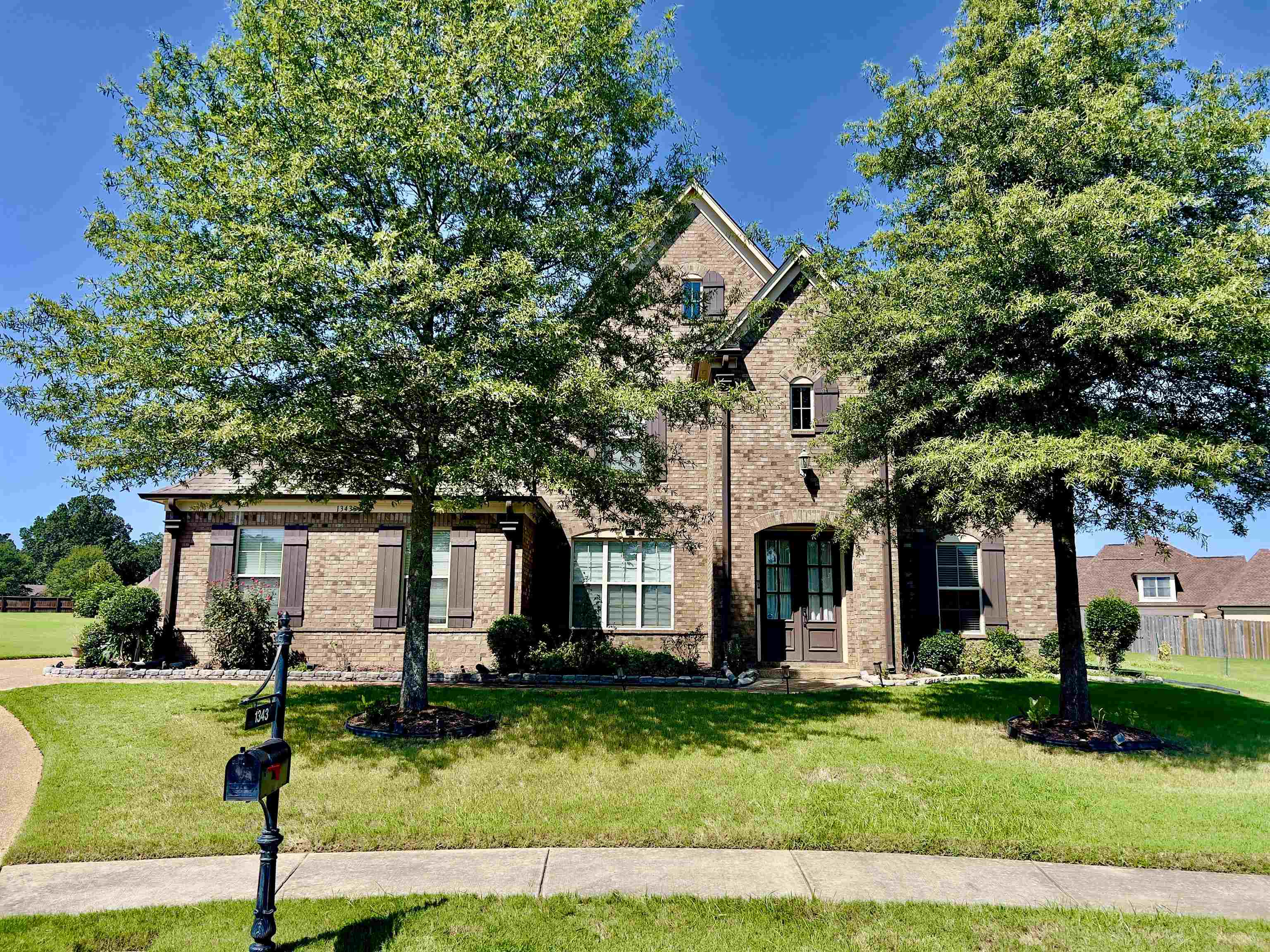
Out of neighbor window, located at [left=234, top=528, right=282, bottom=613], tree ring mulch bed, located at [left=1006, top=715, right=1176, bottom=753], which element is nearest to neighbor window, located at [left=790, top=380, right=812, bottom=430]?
tree ring mulch bed, located at [left=1006, top=715, right=1176, bottom=753]

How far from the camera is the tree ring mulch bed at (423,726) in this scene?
9.76m

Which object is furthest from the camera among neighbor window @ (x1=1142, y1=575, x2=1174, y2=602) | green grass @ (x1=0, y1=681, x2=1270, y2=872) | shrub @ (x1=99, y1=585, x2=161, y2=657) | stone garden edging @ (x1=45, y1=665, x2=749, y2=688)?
neighbor window @ (x1=1142, y1=575, x2=1174, y2=602)

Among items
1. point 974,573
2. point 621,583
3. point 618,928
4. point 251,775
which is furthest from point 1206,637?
point 251,775

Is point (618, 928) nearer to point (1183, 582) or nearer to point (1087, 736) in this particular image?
point (1087, 736)

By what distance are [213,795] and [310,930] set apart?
3.53m

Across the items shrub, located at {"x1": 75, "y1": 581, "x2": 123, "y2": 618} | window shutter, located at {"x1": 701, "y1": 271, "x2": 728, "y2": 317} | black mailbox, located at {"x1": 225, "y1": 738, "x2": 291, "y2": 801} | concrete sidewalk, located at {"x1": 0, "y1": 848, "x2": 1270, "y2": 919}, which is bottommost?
concrete sidewalk, located at {"x1": 0, "y1": 848, "x2": 1270, "y2": 919}

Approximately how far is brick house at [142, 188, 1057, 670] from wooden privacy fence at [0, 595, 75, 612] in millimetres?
41835

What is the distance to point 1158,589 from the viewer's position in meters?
40.9

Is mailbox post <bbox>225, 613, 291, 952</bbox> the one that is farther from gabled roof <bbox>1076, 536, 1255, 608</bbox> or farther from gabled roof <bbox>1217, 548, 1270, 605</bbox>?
gabled roof <bbox>1217, 548, 1270, 605</bbox>

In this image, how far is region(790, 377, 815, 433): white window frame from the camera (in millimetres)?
17391

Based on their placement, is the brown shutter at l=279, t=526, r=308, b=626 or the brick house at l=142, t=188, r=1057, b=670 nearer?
the brick house at l=142, t=188, r=1057, b=670

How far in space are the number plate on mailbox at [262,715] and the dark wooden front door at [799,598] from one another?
13.5m

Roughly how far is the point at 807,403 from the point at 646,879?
13.3 metres

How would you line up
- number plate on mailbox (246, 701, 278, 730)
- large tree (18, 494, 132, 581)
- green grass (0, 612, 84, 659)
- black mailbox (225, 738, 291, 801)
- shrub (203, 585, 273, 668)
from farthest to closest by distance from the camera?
large tree (18, 494, 132, 581) → green grass (0, 612, 84, 659) → shrub (203, 585, 273, 668) → number plate on mailbox (246, 701, 278, 730) → black mailbox (225, 738, 291, 801)
